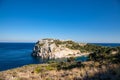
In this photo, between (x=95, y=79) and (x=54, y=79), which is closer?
(x=95, y=79)

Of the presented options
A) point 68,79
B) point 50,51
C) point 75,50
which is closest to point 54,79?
point 68,79

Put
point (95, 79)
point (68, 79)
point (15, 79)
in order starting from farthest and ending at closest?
point (15, 79) < point (68, 79) < point (95, 79)

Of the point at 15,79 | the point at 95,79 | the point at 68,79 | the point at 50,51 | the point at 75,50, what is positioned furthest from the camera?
the point at 75,50

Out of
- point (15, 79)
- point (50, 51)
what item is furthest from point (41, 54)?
point (15, 79)

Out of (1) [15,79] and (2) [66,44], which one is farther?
(2) [66,44]

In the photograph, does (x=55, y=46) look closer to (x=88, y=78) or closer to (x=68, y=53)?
(x=68, y=53)

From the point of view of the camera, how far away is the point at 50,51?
13900 centimetres

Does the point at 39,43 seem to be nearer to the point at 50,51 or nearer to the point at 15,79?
the point at 50,51

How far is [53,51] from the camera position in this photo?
138250 millimetres

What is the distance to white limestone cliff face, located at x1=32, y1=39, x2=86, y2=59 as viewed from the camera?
5396 inches

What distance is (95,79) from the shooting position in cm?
1119

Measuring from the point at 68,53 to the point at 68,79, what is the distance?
131 m

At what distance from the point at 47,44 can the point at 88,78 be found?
443ft

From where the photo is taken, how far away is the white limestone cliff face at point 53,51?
5396 inches
